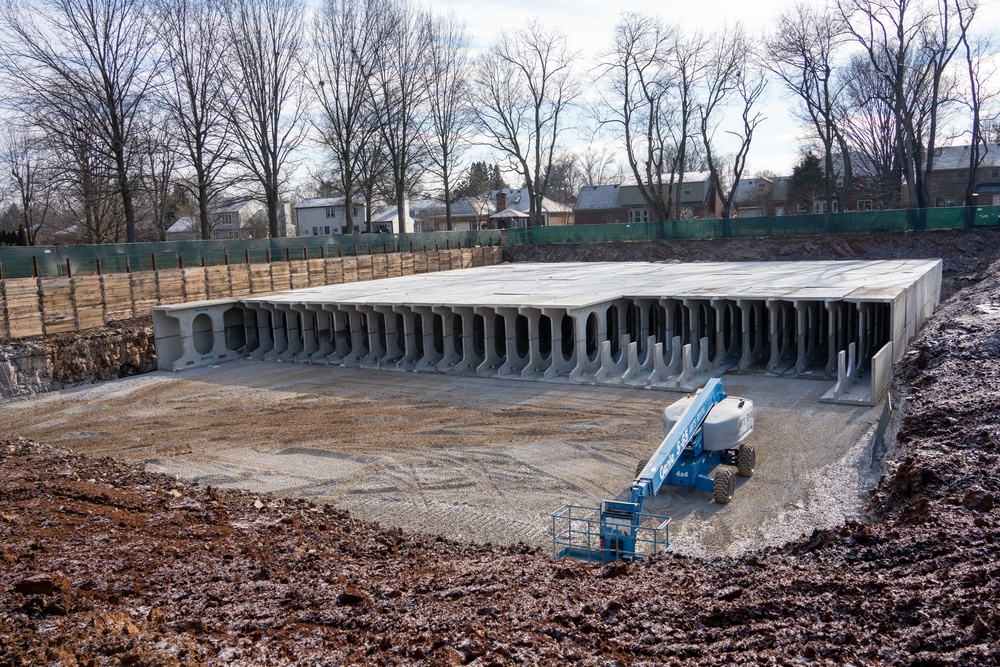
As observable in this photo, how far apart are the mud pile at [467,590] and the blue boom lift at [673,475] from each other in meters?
0.70

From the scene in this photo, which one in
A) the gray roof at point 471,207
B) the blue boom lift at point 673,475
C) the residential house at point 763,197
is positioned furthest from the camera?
the gray roof at point 471,207

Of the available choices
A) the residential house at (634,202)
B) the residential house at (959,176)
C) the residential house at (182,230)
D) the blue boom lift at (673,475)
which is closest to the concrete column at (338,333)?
the blue boom lift at (673,475)

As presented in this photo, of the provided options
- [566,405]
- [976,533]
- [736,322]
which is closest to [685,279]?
[736,322]

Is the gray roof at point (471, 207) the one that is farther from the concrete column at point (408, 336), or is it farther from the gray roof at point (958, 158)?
the concrete column at point (408, 336)

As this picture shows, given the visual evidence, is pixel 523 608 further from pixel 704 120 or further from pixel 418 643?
pixel 704 120

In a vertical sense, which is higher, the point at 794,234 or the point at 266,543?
the point at 794,234

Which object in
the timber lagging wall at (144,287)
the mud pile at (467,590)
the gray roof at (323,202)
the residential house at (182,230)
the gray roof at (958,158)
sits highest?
the gray roof at (958,158)

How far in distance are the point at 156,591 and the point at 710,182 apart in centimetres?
6600

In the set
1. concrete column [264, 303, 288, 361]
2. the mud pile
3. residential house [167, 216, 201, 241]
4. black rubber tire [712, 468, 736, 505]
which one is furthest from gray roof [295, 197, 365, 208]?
black rubber tire [712, 468, 736, 505]

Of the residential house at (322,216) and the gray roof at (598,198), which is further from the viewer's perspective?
the residential house at (322,216)

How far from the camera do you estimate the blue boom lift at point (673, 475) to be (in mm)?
9180

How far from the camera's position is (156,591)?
7.13 metres

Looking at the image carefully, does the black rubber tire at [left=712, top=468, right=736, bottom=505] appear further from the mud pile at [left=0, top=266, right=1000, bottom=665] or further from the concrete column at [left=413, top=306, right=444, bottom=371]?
the concrete column at [left=413, top=306, right=444, bottom=371]

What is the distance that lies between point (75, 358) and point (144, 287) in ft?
15.8
